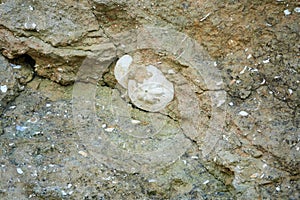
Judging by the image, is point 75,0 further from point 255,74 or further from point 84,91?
point 255,74

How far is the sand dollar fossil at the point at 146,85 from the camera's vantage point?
1.82m

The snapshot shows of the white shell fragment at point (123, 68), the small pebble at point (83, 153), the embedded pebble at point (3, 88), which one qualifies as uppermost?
the white shell fragment at point (123, 68)

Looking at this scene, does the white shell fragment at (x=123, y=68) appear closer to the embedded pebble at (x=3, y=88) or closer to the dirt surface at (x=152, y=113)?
the dirt surface at (x=152, y=113)

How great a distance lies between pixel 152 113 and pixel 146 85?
112 mm

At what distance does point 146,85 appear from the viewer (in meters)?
1.81

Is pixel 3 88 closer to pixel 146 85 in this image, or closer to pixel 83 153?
pixel 83 153

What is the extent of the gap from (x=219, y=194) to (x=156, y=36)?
1.82ft

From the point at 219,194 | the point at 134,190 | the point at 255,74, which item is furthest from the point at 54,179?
the point at 255,74

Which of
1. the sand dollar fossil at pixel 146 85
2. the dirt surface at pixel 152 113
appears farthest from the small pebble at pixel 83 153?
the sand dollar fossil at pixel 146 85

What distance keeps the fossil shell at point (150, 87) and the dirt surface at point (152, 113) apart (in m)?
0.02

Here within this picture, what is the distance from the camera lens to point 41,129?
1803 mm

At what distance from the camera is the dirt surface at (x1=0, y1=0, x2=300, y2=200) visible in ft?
5.51

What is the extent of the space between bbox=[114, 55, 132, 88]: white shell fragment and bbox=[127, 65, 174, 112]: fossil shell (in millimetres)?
20

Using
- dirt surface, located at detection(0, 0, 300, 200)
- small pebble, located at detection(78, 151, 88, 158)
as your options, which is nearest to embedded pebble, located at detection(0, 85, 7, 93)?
dirt surface, located at detection(0, 0, 300, 200)
